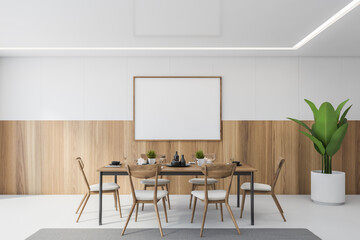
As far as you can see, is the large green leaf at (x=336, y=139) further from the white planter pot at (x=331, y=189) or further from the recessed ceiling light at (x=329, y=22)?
the recessed ceiling light at (x=329, y=22)

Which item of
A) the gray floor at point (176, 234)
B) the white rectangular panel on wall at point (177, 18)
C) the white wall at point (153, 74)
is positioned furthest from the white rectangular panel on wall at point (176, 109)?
the gray floor at point (176, 234)

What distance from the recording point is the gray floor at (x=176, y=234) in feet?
11.3

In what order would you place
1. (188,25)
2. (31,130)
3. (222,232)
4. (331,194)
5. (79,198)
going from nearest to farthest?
(222,232) → (188,25) → (331,194) → (79,198) → (31,130)

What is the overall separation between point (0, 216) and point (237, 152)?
165 inches

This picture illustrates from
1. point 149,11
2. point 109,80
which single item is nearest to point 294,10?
point 149,11

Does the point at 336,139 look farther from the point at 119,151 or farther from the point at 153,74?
the point at 119,151

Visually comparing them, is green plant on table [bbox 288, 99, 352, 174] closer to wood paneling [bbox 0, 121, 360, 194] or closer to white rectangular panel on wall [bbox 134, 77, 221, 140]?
wood paneling [bbox 0, 121, 360, 194]

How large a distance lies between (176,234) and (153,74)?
3301 mm

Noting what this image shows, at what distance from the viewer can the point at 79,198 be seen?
543 centimetres

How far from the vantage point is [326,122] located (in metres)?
5.02

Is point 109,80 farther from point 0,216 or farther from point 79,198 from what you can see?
point 0,216

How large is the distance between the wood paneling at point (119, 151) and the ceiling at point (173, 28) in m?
1.46

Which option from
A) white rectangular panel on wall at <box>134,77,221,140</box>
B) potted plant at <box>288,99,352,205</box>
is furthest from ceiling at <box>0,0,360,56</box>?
potted plant at <box>288,99,352,205</box>

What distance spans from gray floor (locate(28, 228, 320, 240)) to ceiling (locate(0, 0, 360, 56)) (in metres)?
2.78
